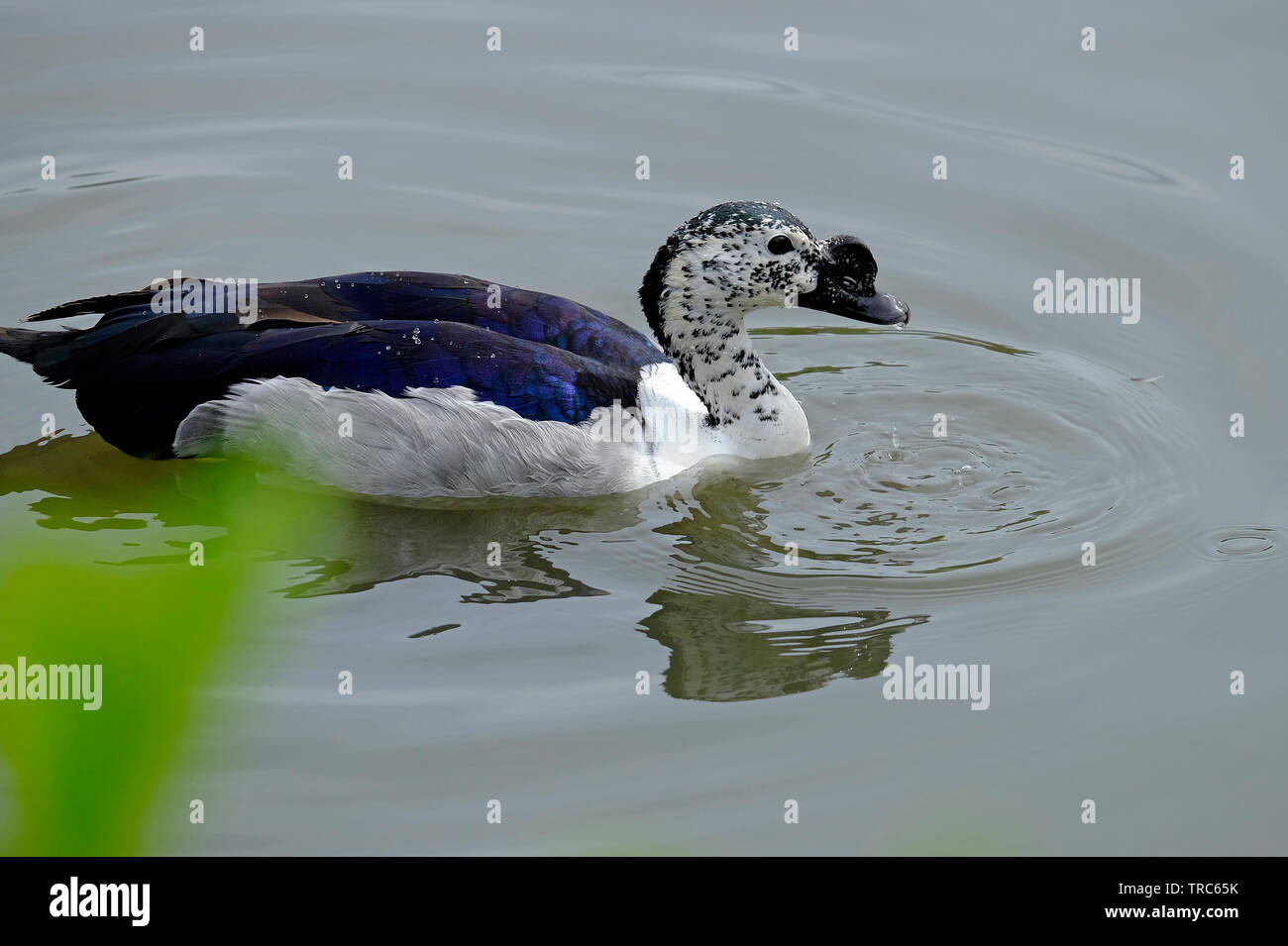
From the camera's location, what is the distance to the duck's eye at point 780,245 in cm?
804

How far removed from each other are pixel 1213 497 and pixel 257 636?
4827 millimetres

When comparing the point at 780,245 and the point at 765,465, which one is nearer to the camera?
the point at 780,245

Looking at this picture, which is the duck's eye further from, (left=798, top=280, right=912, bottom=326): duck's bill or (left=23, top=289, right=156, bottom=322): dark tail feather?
(left=23, top=289, right=156, bottom=322): dark tail feather

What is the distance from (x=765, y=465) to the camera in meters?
8.39

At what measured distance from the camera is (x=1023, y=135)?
11250 mm

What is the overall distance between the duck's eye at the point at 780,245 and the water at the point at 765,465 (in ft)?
3.81

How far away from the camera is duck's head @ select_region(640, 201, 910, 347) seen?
8.02 m

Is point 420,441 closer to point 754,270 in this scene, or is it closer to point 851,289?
point 754,270

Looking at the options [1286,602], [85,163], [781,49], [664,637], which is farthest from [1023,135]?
[85,163]

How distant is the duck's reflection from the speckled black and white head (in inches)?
21.9

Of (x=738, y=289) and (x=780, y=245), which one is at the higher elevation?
(x=780, y=245)

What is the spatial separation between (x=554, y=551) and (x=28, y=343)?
9.65ft

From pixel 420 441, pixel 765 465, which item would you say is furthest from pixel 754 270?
pixel 420 441

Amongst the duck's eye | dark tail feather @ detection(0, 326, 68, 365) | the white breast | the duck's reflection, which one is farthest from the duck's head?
dark tail feather @ detection(0, 326, 68, 365)
